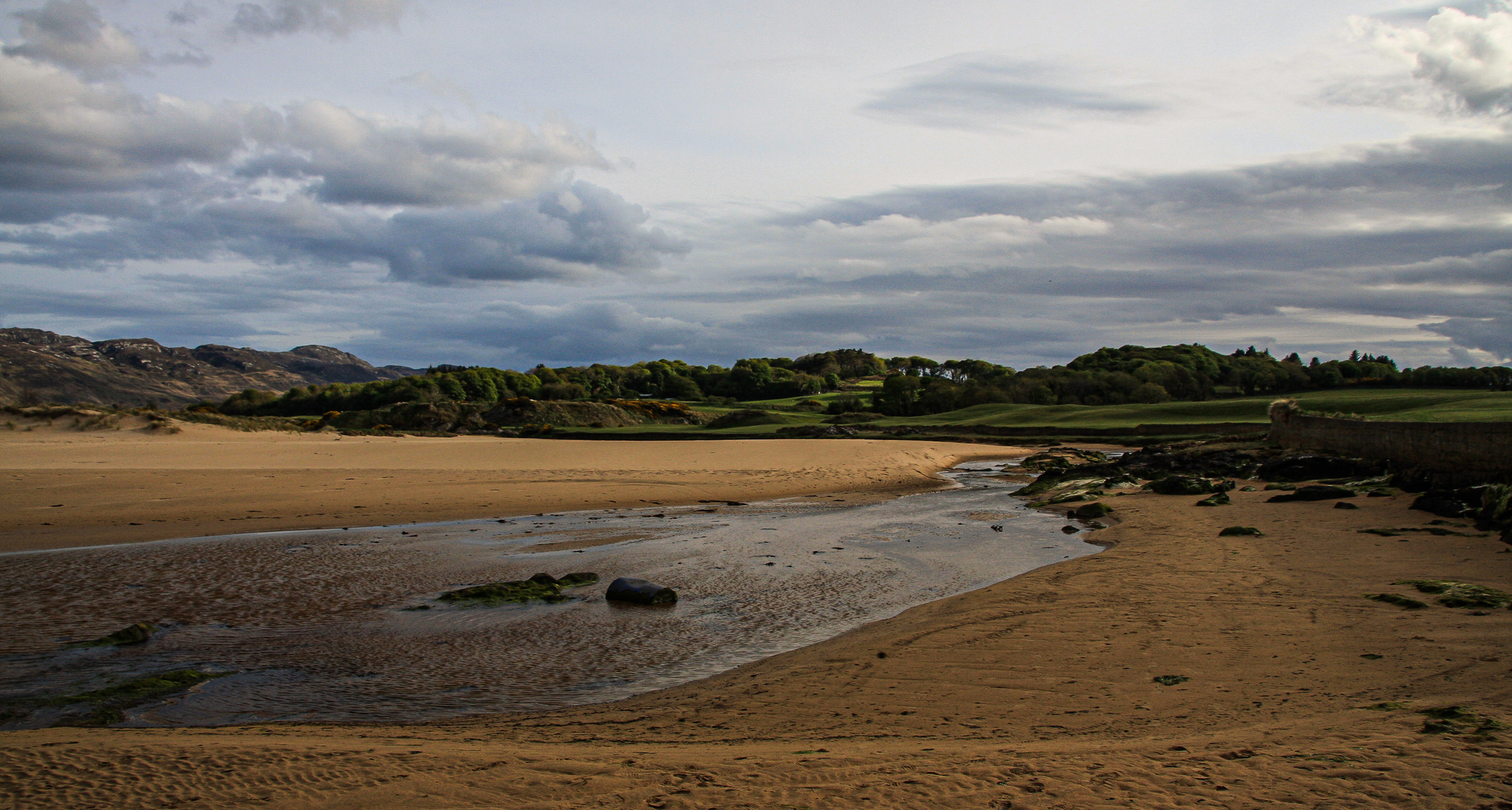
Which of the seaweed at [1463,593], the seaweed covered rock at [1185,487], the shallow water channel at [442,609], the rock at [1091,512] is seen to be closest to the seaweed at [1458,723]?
the seaweed at [1463,593]

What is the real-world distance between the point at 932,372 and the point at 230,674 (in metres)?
129

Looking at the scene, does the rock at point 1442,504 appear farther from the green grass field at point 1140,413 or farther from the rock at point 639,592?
the green grass field at point 1140,413

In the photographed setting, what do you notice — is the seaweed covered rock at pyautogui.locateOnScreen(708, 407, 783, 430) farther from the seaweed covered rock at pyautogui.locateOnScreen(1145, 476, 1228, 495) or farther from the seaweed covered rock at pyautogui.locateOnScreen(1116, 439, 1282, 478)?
the seaweed covered rock at pyautogui.locateOnScreen(1145, 476, 1228, 495)

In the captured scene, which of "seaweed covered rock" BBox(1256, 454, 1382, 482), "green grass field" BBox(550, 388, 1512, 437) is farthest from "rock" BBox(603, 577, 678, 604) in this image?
"green grass field" BBox(550, 388, 1512, 437)

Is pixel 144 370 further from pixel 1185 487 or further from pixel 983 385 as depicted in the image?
pixel 1185 487

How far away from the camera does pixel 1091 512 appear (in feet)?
49.4

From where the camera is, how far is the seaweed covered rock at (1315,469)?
1589 cm

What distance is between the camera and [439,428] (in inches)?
2025

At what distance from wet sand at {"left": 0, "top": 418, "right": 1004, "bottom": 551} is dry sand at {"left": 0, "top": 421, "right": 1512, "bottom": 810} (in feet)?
34.5

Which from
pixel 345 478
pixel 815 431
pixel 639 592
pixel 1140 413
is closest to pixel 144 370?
pixel 815 431

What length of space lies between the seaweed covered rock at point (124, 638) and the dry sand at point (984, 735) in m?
2.64

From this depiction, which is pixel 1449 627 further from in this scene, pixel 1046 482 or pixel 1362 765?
pixel 1046 482

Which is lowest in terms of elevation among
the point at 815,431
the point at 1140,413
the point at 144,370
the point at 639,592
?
the point at 639,592

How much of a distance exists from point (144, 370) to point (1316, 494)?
148m
